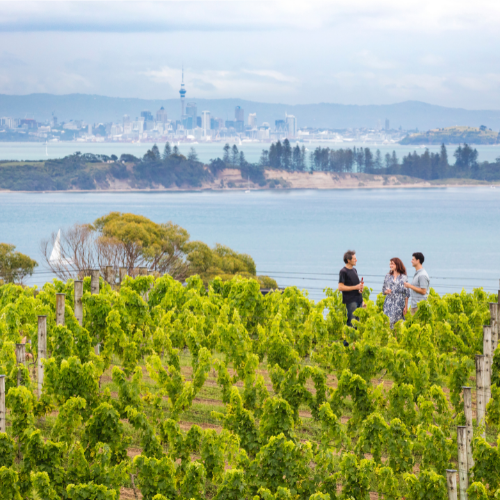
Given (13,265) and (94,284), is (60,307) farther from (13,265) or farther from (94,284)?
(13,265)

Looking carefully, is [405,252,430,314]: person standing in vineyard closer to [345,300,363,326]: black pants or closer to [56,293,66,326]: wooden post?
[345,300,363,326]: black pants

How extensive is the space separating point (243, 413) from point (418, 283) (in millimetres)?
3676

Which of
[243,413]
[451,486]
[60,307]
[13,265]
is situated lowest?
[13,265]

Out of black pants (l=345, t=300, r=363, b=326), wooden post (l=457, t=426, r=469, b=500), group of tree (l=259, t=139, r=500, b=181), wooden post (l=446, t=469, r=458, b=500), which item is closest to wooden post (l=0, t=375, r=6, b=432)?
wooden post (l=446, t=469, r=458, b=500)

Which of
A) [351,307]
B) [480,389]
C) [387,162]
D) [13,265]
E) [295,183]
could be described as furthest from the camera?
[387,162]

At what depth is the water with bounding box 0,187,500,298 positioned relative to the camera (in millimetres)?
71812

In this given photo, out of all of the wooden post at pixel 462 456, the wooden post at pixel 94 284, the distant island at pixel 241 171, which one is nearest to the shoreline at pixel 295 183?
the distant island at pixel 241 171

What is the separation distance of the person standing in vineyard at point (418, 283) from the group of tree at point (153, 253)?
25468mm

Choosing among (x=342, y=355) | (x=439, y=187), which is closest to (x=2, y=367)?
(x=342, y=355)

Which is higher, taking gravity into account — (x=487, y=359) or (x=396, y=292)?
(x=396, y=292)

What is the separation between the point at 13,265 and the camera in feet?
127

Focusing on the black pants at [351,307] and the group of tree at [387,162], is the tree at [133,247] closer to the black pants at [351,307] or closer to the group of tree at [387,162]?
the black pants at [351,307]

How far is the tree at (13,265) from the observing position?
38062 millimetres

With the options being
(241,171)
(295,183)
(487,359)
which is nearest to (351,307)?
(487,359)
